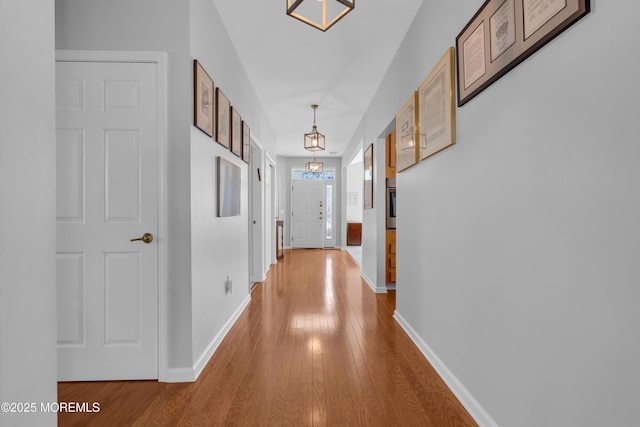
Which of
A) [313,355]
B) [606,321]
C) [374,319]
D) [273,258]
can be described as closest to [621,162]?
[606,321]

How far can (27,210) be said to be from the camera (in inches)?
37.8

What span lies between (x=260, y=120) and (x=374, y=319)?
11.0 ft

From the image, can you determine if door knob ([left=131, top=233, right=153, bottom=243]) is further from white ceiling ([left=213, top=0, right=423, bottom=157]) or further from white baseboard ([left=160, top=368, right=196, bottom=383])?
white ceiling ([left=213, top=0, right=423, bottom=157])

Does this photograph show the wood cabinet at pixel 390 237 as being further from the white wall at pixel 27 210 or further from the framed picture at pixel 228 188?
the white wall at pixel 27 210

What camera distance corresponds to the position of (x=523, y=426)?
53.0 inches

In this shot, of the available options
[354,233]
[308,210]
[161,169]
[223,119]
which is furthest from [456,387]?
[354,233]

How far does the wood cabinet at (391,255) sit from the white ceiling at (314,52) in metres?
1.96

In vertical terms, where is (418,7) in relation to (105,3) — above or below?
above

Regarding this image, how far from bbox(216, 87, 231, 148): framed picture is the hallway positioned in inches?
67.3

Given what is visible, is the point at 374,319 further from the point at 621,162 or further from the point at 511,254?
the point at 621,162

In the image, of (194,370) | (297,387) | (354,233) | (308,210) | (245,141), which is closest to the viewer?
(297,387)

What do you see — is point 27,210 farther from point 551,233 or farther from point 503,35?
point 503,35

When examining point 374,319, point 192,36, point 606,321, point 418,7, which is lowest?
point 374,319

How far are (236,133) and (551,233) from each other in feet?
9.51
